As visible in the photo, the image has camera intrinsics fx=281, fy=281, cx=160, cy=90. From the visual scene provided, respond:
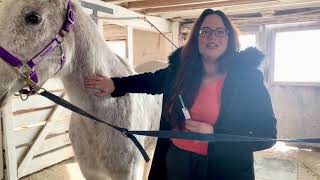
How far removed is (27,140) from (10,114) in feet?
1.63

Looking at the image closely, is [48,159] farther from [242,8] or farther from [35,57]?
[242,8]

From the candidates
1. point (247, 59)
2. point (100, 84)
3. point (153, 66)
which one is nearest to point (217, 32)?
point (247, 59)

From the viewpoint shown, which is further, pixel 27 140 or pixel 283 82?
pixel 283 82

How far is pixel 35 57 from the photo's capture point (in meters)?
1.04

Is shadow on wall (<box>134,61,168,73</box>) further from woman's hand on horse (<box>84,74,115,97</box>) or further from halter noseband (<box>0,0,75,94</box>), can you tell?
halter noseband (<box>0,0,75,94</box>)

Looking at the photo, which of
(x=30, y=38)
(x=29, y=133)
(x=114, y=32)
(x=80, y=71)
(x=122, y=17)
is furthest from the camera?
(x=114, y=32)

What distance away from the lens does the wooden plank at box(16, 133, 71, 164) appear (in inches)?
116

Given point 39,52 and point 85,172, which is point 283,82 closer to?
point 85,172

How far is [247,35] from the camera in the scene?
15.5 ft

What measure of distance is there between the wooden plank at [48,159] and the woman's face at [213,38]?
2.60m

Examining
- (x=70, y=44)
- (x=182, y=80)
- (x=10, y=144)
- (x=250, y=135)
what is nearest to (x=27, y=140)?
(x=10, y=144)

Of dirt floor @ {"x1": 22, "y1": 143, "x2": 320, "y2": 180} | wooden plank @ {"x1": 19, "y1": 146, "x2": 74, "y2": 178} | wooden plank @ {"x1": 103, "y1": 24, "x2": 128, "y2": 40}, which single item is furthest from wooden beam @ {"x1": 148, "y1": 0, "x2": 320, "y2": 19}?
wooden plank @ {"x1": 19, "y1": 146, "x2": 74, "y2": 178}

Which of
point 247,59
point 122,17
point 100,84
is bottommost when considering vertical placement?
point 100,84

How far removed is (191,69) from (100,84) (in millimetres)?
413
